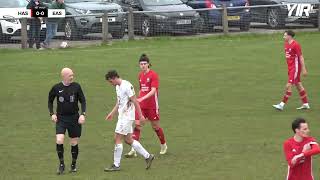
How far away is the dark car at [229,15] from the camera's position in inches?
1375

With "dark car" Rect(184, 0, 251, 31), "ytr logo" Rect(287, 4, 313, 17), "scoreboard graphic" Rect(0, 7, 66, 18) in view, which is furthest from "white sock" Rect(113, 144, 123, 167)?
"ytr logo" Rect(287, 4, 313, 17)

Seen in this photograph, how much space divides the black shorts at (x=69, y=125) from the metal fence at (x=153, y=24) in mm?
17109

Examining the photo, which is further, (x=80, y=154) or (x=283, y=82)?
(x=283, y=82)

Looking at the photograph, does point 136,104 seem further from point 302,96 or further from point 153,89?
point 302,96

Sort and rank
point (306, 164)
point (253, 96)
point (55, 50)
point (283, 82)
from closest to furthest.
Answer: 1. point (306, 164)
2. point (253, 96)
3. point (283, 82)
4. point (55, 50)

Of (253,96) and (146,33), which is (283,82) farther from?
(146,33)

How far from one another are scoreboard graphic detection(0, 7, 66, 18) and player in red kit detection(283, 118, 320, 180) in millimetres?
21884

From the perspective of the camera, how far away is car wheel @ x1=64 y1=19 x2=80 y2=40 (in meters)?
33.1

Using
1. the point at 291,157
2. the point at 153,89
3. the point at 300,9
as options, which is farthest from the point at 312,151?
the point at 300,9

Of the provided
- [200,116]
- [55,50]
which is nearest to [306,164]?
[200,116]

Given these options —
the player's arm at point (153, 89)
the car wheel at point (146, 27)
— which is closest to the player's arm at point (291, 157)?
the player's arm at point (153, 89)

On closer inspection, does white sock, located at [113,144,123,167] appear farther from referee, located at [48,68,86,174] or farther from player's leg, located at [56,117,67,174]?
player's leg, located at [56,117,67,174]

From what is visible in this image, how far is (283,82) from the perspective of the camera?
25.3 metres

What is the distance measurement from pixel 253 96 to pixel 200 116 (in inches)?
115
